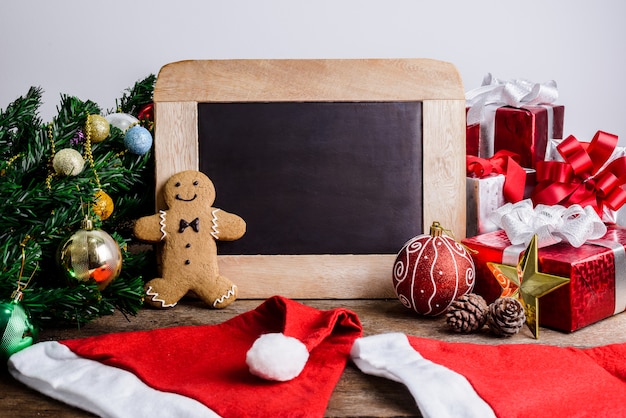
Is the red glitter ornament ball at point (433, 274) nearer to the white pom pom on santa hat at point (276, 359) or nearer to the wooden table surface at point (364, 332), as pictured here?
the wooden table surface at point (364, 332)

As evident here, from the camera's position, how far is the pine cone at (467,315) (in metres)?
0.97

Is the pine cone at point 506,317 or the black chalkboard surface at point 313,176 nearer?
the pine cone at point 506,317

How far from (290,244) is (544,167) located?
18.3 inches

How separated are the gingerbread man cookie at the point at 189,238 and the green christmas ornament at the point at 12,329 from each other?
0.24 meters

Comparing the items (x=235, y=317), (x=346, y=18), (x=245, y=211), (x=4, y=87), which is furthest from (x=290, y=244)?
(x=4, y=87)

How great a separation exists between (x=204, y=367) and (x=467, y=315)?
37 centimetres

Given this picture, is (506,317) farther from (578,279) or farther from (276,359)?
(276,359)

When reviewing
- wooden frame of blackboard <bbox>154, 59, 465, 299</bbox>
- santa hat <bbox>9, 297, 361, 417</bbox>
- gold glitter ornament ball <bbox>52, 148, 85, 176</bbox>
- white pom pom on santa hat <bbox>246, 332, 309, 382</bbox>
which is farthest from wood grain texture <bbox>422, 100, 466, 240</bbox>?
gold glitter ornament ball <bbox>52, 148, 85, 176</bbox>

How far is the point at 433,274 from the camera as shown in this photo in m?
1.02

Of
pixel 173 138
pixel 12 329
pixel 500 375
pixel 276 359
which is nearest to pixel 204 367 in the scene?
pixel 276 359

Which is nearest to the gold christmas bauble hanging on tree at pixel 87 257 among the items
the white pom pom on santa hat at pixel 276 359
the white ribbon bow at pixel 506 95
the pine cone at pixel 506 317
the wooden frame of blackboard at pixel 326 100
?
the wooden frame of blackboard at pixel 326 100

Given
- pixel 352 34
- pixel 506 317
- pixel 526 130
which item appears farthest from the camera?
pixel 352 34

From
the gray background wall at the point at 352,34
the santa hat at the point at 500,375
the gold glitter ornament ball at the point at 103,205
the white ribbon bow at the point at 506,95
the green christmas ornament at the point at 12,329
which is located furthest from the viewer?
the gray background wall at the point at 352,34

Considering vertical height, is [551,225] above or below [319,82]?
below
